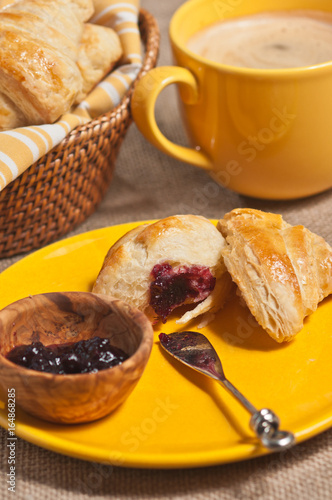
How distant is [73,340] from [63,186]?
64cm

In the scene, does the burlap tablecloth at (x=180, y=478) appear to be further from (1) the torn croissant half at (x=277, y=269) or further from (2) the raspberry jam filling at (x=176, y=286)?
(2) the raspberry jam filling at (x=176, y=286)

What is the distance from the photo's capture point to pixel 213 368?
1.30m

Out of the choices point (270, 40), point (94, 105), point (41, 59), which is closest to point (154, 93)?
point (94, 105)

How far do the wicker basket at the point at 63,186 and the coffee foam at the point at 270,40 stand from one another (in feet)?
0.71

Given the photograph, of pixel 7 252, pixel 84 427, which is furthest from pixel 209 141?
pixel 84 427

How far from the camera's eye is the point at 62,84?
5.61 ft

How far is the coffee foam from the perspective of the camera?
6.43ft

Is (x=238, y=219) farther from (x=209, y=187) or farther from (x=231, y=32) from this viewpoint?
(x=231, y=32)

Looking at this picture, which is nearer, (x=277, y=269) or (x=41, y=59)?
(x=277, y=269)

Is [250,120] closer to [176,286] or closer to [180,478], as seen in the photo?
[176,286]

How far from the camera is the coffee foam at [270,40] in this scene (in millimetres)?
1960

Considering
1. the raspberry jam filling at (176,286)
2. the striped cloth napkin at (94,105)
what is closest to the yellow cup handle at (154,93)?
the striped cloth napkin at (94,105)

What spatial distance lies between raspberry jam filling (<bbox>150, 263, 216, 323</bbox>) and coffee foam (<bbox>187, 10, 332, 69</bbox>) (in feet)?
2.64

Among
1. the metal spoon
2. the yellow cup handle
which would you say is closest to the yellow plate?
the metal spoon
